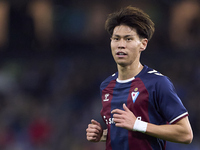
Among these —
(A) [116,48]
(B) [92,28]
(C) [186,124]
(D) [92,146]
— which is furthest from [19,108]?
(C) [186,124]

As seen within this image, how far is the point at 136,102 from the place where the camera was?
301cm

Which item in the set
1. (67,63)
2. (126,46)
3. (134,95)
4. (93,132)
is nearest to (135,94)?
(134,95)

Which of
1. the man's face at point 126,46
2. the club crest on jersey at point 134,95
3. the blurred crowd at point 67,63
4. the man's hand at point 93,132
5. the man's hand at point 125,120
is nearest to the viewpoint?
the man's hand at point 125,120

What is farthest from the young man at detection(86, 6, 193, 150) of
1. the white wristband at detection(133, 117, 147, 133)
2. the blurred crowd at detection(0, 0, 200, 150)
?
the blurred crowd at detection(0, 0, 200, 150)

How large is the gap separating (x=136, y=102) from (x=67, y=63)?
18.7 feet

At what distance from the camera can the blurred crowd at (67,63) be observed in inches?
294

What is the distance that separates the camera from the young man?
2797 mm

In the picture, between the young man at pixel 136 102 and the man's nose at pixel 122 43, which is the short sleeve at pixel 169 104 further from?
the man's nose at pixel 122 43

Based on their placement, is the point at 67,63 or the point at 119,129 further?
the point at 67,63

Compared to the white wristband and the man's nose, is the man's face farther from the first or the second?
the white wristband

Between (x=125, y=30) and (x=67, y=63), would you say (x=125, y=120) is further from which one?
(x=67, y=63)

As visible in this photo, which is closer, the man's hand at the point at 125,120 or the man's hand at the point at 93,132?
the man's hand at the point at 125,120

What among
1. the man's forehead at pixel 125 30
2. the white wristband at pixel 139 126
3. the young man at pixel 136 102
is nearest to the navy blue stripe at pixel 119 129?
the young man at pixel 136 102

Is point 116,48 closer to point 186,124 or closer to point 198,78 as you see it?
point 186,124
